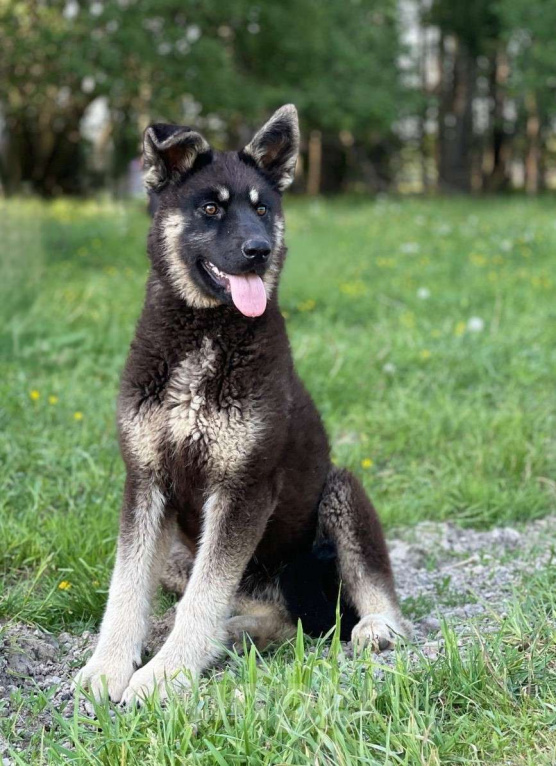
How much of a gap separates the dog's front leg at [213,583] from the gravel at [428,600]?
1.24 ft

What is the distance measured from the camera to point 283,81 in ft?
77.7

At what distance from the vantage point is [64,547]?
163 inches

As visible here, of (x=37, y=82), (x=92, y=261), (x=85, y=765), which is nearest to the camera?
(x=85, y=765)

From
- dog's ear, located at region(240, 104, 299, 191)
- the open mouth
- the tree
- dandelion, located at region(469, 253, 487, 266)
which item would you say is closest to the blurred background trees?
the tree


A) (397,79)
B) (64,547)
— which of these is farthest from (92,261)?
(397,79)

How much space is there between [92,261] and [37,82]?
8808mm

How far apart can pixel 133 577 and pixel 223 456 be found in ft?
1.96

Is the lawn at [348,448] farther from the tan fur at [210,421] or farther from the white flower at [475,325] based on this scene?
the tan fur at [210,421]

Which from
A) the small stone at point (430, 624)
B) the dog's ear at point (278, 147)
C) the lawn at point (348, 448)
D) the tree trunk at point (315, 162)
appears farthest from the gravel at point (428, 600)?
the tree trunk at point (315, 162)

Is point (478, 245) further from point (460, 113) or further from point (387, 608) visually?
point (460, 113)

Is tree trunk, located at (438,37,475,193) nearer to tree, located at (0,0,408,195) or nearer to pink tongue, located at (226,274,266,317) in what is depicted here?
tree, located at (0,0,408,195)

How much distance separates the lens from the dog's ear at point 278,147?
12.2ft

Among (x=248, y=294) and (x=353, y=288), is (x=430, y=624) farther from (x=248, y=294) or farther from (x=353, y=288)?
(x=353, y=288)

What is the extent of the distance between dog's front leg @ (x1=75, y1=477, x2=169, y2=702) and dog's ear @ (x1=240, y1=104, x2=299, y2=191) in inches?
57.6
